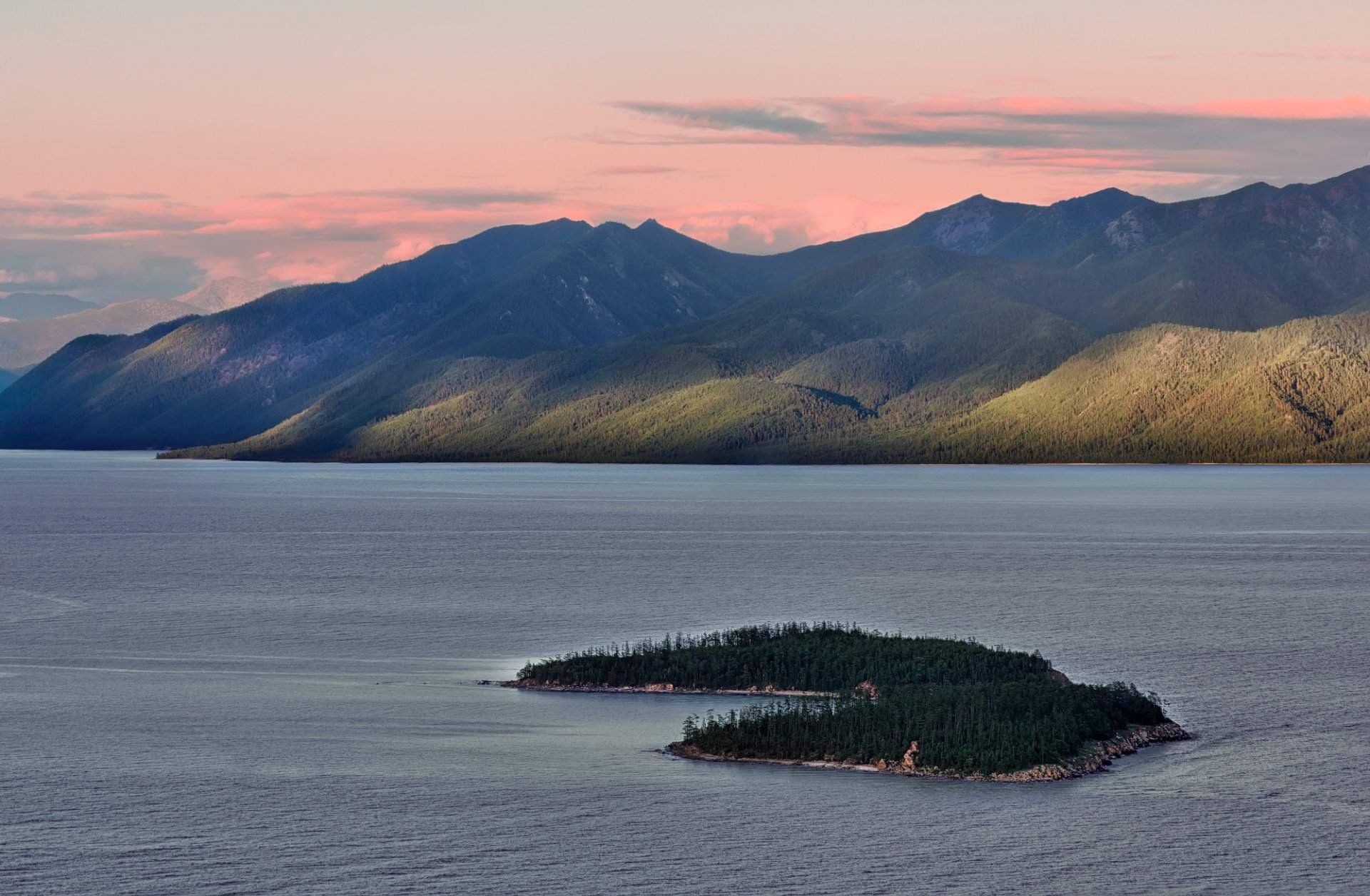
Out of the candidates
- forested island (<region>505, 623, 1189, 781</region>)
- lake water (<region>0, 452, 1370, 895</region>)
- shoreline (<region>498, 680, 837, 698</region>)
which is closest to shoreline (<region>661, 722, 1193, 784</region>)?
forested island (<region>505, 623, 1189, 781</region>)

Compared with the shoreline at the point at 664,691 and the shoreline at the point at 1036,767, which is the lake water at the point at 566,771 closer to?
the shoreline at the point at 1036,767

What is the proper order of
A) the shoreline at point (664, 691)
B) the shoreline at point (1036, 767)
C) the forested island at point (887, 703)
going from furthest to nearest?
the shoreline at point (664, 691) → the forested island at point (887, 703) → the shoreline at point (1036, 767)

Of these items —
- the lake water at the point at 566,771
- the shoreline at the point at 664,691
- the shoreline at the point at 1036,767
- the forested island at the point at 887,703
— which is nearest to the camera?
the lake water at the point at 566,771

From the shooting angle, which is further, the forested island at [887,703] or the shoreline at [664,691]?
the shoreline at [664,691]

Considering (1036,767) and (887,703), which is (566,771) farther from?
(1036,767)

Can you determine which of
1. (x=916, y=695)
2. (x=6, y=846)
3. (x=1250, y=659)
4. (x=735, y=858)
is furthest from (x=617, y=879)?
(x=1250, y=659)

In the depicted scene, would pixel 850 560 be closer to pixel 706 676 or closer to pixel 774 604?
pixel 774 604

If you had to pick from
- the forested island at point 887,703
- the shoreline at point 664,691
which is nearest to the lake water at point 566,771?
the shoreline at point 664,691
